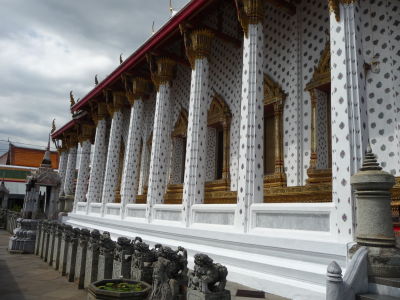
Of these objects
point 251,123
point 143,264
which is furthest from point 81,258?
point 251,123

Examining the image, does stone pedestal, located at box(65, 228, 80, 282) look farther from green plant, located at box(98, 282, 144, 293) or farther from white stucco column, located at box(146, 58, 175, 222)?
green plant, located at box(98, 282, 144, 293)

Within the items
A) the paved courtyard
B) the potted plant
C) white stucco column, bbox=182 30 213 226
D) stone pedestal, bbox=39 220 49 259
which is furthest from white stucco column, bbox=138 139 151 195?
the potted plant

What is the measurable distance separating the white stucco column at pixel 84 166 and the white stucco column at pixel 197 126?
9926 mm

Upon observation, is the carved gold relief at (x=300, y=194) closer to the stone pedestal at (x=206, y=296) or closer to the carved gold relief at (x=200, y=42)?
the carved gold relief at (x=200, y=42)

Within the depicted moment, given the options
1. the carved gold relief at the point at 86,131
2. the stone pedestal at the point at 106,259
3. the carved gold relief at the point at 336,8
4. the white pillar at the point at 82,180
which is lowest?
the stone pedestal at the point at 106,259

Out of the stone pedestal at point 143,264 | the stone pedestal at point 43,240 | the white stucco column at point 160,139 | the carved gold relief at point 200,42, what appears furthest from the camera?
the white stucco column at point 160,139

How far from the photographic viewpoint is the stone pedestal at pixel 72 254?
6.07 metres

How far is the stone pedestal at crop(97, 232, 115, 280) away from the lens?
15.0 ft

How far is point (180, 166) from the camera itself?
485 inches

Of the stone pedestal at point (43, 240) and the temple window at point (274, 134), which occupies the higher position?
the temple window at point (274, 134)

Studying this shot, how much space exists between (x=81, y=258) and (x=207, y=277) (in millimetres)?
3433

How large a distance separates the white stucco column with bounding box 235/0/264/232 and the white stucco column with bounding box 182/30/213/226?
1.62 m

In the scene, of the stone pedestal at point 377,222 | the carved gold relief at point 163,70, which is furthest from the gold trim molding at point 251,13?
the stone pedestal at point 377,222

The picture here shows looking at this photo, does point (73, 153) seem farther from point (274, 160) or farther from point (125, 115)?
point (274, 160)
